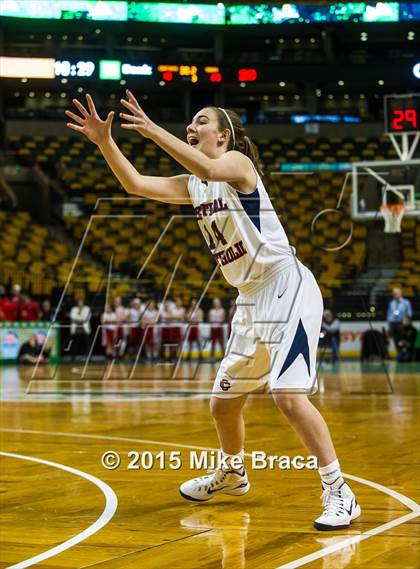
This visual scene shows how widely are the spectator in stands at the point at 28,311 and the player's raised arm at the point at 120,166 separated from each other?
17.8 meters

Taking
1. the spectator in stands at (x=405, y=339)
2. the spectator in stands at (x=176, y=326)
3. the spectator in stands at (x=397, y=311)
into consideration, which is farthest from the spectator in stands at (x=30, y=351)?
the spectator in stands at (x=405, y=339)

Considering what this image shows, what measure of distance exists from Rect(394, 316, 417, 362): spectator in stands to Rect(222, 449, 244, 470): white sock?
16922mm

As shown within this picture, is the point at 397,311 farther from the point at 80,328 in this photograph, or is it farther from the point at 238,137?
the point at 238,137

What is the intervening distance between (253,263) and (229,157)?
563 mm

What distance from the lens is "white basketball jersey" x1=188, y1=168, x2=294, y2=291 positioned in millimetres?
4582

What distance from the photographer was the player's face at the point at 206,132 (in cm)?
463

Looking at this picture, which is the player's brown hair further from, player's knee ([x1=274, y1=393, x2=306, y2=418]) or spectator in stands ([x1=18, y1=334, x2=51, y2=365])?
spectator in stands ([x1=18, y1=334, x2=51, y2=365])

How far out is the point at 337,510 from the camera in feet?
13.9

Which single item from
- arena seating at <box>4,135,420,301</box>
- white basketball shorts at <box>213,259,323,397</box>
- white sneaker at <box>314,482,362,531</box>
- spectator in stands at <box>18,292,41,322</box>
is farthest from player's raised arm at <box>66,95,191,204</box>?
arena seating at <box>4,135,420,301</box>

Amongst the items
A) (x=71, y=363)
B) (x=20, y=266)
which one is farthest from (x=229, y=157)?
(x=20, y=266)

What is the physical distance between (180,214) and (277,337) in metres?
26.5

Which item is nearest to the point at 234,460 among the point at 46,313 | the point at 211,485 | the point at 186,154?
the point at 211,485

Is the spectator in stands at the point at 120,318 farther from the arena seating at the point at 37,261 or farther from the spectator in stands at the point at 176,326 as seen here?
the arena seating at the point at 37,261

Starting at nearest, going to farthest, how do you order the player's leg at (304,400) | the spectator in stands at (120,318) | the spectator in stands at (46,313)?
the player's leg at (304,400), the spectator in stands at (120,318), the spectator in stands at (46,313)
